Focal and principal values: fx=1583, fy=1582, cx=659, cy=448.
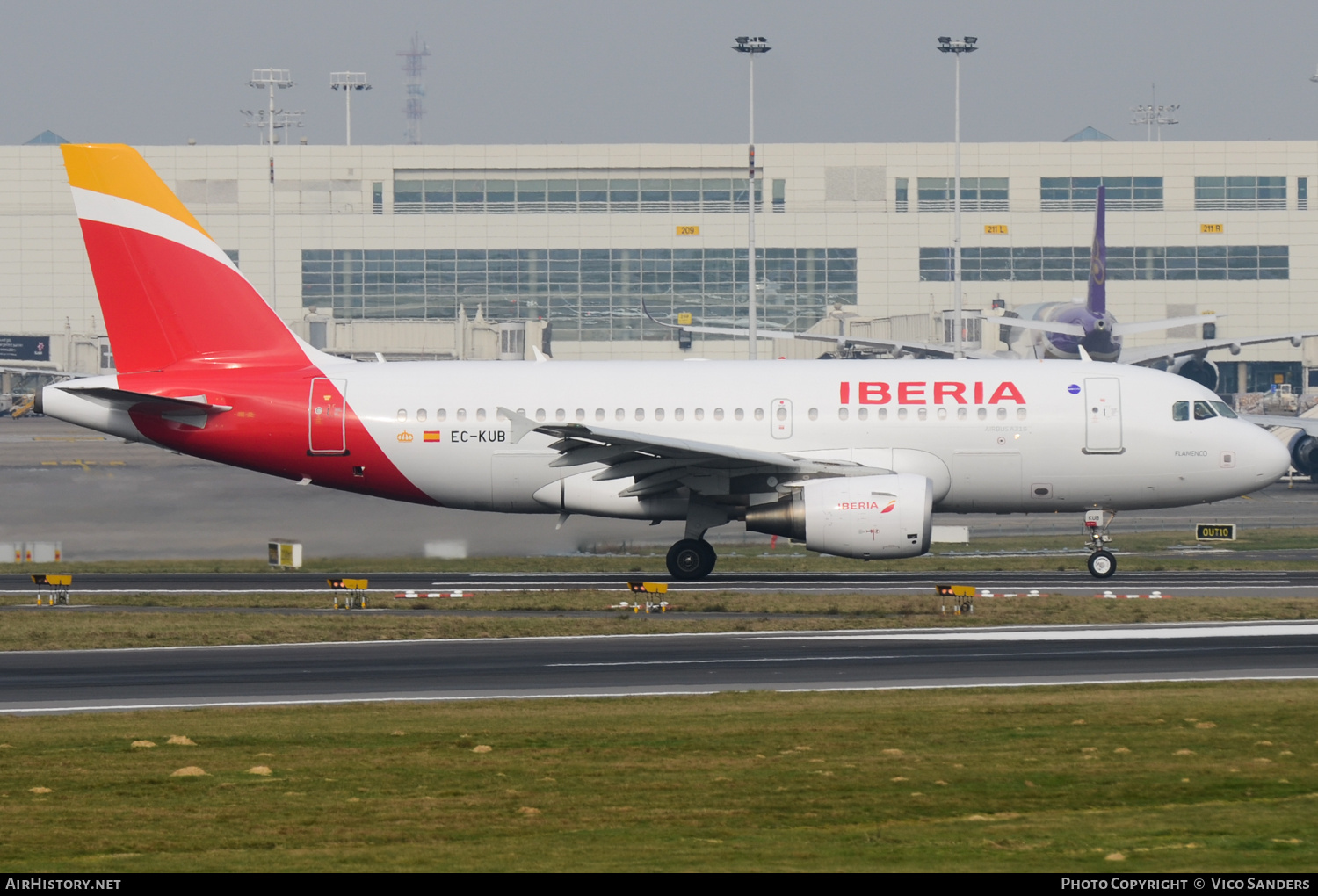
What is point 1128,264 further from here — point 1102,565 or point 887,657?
point 887,657

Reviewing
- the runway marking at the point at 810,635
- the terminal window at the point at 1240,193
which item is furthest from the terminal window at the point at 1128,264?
→ the runway marking at the point at 810,635

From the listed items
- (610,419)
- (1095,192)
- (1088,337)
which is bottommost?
(610,419)

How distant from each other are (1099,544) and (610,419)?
10.7 m

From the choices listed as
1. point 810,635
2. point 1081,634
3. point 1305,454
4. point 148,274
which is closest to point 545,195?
point 1305,454

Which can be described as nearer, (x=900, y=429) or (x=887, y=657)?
(x=887, y=657)

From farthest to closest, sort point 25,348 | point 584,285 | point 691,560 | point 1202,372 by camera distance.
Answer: point 584,285
point 25,348
point 1202,372
point 691,560

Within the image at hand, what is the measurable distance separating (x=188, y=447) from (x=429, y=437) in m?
5.09

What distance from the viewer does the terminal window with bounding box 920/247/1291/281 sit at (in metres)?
107

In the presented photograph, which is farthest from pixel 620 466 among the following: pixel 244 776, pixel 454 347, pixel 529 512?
pixel 454 347

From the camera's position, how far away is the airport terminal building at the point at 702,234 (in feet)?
352

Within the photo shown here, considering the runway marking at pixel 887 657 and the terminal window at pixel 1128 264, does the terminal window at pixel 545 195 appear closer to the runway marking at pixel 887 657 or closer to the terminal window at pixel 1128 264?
the terminal window at pixel 1128 264

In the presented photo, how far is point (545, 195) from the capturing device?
4323 inches

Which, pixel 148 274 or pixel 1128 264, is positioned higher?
pixel 1128 264
